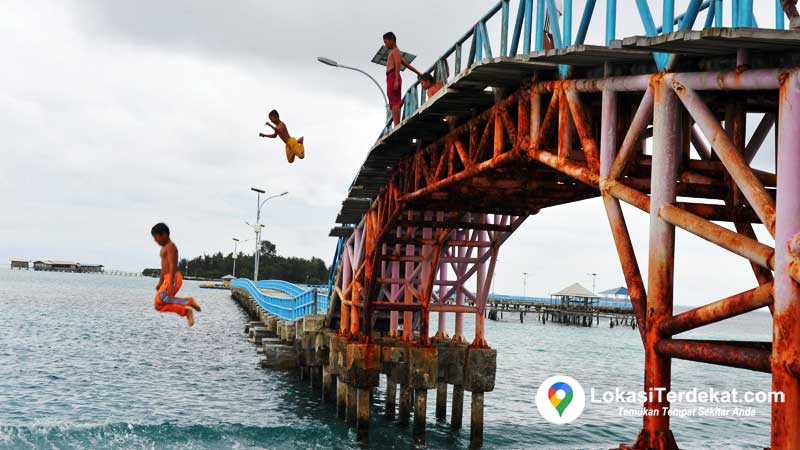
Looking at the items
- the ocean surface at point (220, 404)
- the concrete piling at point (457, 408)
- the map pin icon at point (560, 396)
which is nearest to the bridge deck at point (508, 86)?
the concrete piling at point (457, 408)

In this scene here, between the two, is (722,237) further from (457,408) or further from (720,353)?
(457,408)

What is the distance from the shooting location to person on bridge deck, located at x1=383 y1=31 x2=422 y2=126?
17.1 meters

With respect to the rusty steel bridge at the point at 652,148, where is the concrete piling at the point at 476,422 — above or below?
below

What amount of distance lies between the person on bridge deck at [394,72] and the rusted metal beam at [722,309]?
34.3 ft

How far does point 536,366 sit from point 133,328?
30.5 metres

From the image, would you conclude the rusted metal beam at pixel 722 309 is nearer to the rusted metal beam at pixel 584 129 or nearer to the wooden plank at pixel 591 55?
the rusted metal beam at pixel 584 129

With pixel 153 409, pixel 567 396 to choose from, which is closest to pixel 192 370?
pixel 153 409

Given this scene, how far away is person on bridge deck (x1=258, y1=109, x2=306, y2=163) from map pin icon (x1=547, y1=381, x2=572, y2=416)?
37.0 feet

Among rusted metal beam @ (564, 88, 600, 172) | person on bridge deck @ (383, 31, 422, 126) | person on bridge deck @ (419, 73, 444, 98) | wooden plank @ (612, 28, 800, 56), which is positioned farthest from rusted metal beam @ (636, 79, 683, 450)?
person on bridge deck @ (383, 31, 422, 126)

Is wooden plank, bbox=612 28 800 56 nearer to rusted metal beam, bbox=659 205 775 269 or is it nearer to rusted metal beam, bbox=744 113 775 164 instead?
rusted metal beam, bbox=659 205 775 269

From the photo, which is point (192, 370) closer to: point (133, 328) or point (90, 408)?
point (90, 408)

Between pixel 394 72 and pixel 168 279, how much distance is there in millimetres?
7669

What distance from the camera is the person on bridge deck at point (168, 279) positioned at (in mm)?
11637

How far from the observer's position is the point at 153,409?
1046 inches
